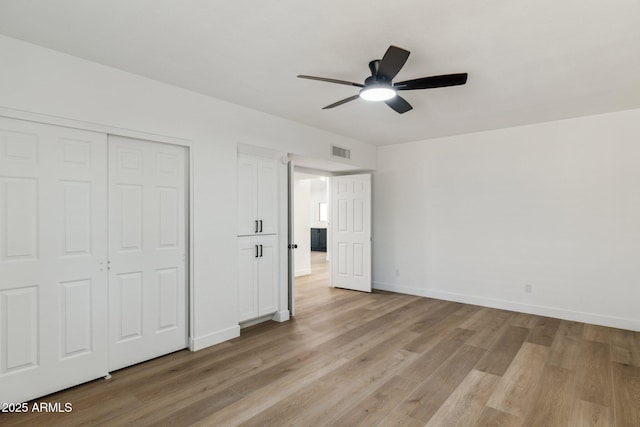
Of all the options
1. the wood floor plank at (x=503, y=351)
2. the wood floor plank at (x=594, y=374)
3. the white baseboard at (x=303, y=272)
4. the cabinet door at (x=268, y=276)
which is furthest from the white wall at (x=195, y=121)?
the white baseboard at (x=303, y=272)

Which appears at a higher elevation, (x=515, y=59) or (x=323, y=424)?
(x=515, y=59)

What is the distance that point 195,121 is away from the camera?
3.45 metres

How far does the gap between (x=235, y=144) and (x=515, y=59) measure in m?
2.87

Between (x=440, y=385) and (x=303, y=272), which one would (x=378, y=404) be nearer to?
(x=440, y=385)

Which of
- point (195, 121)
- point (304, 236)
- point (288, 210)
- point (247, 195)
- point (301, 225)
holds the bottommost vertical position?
point (304, 236)

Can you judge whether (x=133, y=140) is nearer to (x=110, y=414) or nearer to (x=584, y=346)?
(x=110, y=414)

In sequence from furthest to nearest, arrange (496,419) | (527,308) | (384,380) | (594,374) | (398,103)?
(527,308) < (398,103) < (594,374) < (384,380) < (496,419)

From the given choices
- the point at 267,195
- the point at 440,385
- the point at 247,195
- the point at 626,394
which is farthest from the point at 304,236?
the point at 626,394

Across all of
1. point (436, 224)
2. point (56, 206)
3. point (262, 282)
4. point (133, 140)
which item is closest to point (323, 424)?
point (262, 282)

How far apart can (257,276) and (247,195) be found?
1043 millimetres

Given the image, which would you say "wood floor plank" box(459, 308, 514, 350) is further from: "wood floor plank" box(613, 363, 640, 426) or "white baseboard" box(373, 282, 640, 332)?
"wood floor plank" box(613, 363, 640, 426)

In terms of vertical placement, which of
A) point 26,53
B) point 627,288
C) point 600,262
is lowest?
point 627,288

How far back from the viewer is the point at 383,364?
3.14 meters

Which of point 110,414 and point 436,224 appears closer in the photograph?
point 110,414
